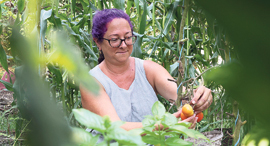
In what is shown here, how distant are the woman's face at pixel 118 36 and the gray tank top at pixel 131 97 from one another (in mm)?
120

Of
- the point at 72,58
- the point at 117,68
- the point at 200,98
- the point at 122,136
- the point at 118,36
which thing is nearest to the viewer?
the point at 72,58

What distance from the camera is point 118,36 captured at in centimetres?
122

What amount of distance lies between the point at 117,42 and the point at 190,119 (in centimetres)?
59

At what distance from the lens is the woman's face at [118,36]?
4.00 feet

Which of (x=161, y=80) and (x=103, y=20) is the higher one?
(x=103, y=20)

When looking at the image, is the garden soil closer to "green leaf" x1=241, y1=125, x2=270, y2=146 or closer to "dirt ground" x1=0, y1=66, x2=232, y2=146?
"dirt ground" x1=0, y1=66, x2=232, y2=146

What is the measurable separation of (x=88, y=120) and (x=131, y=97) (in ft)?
3.43

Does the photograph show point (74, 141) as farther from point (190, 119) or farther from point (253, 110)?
point (190, 119)

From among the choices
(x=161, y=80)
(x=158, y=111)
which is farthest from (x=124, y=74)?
(x=158, y=111)

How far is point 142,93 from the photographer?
4.35 ft

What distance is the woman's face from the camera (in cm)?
122

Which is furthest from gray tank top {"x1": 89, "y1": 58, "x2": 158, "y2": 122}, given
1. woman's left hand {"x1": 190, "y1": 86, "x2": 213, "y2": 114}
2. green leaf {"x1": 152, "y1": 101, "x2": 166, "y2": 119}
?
green leaf {"x1": 152, "y1": 101, "x2": 166, "y2": 119}

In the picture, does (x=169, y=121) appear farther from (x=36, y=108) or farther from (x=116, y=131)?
(x=36, y=108)

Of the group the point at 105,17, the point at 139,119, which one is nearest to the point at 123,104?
the point at 139,119
